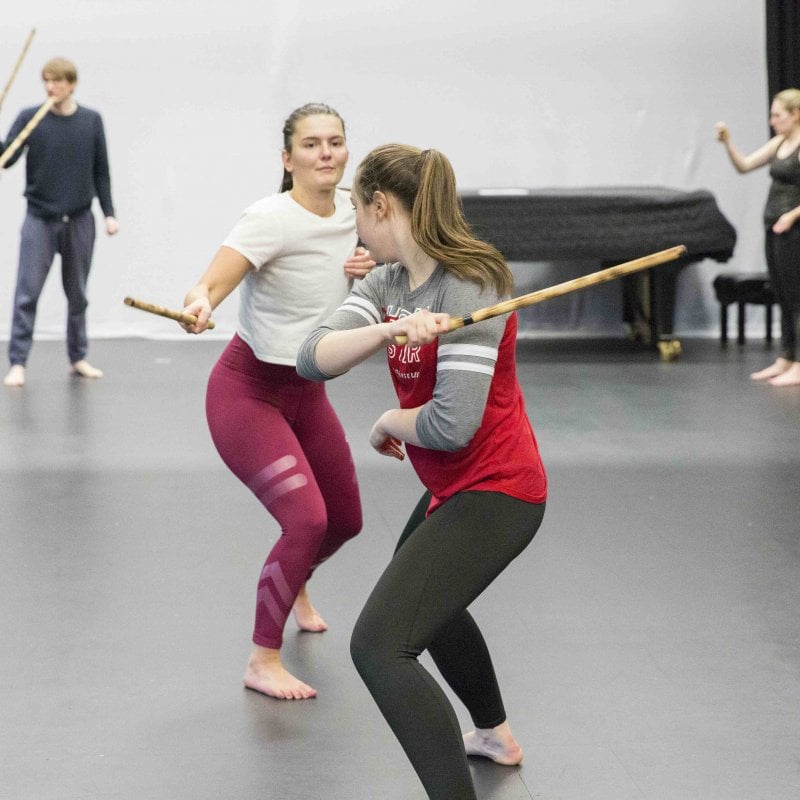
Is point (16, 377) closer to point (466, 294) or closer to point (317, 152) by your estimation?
point (317, 152)

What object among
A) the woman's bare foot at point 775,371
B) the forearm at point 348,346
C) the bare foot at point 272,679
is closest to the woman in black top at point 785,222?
the woman's bare foot at point 775,371

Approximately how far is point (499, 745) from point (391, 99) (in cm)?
697

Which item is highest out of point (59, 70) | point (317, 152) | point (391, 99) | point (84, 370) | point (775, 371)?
point (59, 70)

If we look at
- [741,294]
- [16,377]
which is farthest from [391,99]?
[16,377]

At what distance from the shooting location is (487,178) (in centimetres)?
890

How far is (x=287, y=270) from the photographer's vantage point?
8.97 feet

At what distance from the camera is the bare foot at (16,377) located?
657cm

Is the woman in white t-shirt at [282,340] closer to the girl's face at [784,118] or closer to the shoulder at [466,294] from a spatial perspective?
the shoulder at [466,294]

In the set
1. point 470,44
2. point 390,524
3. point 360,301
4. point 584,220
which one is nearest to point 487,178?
point 470,44

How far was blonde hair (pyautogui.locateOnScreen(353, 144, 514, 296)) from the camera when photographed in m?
1.98

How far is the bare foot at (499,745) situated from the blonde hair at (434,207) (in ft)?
2.66

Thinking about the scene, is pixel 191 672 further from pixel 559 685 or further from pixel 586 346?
pixel 586 346

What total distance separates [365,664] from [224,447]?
93 centimetres

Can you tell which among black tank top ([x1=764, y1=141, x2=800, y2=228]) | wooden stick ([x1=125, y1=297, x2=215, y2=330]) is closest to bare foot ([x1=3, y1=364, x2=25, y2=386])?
black tank top ([x1=764, y1=141, x2=800, y2=228])
